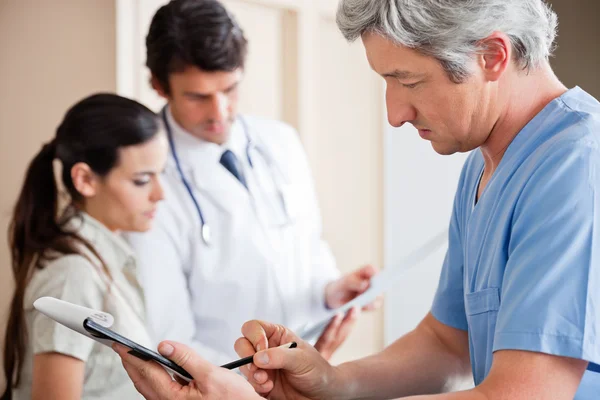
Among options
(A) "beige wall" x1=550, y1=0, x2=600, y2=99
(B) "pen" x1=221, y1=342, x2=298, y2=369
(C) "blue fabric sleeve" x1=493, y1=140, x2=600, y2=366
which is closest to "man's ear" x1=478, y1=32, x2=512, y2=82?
(C) "blue fabric sleeve" x1=493, y1=140, x2=600, y2=366

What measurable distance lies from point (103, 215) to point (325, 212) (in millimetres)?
638

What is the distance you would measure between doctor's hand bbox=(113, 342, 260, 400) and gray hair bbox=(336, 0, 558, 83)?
0.40 metres

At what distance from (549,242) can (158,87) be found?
33.3 inches

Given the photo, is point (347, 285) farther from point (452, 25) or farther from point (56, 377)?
point (452, 25)

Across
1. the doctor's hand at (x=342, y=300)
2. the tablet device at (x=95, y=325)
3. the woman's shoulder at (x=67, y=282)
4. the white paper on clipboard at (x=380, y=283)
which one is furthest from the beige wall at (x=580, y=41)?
the tablet device at (x=95, y=325)

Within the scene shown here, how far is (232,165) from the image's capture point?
144 centimetres

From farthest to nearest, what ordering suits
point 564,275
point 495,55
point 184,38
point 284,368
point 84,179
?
point 184,38, point 84,179, point 284,368, point 495,55, point 564,275

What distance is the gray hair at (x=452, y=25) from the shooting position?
74cm

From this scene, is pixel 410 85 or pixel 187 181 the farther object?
pixel 187 181

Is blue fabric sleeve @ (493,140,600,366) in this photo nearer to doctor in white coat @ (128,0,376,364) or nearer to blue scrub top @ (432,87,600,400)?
blue scrub top @ (432,87,600,400)

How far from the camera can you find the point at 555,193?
0.68 metres

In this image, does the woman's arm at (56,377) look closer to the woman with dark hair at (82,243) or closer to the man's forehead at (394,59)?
the woman with dark hair at (82,243)

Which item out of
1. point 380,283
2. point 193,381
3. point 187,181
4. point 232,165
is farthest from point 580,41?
point 193,381

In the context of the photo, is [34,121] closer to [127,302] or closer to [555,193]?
[127,302]
